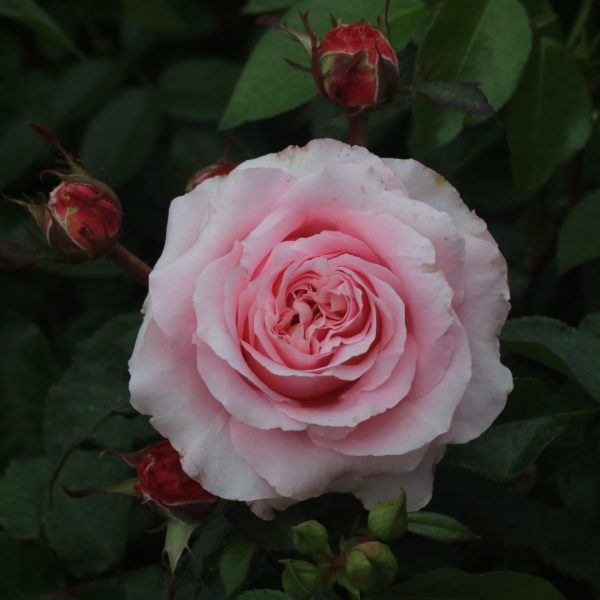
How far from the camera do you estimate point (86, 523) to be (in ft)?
4.28

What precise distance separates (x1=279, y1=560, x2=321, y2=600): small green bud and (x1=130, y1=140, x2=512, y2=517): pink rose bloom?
51 millimetres

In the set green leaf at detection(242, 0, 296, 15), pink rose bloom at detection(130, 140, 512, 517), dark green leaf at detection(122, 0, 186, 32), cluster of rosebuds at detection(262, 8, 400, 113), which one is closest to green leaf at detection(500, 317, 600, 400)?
pink rose bloom at detection(130, 140, 512, 517)

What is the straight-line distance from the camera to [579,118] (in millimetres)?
1222

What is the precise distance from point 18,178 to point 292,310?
38.6 inches

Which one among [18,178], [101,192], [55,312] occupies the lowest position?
[55,312]

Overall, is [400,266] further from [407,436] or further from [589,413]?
[589,413]

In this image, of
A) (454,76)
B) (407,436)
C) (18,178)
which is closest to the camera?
(407,436)

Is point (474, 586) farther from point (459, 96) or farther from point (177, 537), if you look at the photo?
point (459, 96)

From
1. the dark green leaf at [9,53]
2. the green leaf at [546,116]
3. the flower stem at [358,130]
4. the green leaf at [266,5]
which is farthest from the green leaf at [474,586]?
the dark green leaf at [9,53]

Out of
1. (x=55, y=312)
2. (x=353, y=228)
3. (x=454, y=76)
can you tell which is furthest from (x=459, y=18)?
(x=55, y=312)

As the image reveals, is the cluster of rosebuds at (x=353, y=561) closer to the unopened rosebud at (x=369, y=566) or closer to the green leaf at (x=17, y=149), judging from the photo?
the unopened rosebud at (x=369, y=566)

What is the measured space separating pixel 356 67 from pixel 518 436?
0.37 metres

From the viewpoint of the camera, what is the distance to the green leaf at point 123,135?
→ 5.10 ft

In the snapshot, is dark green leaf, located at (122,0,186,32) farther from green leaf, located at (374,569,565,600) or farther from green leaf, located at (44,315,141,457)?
green leaf, located at (374,569,565,600)
